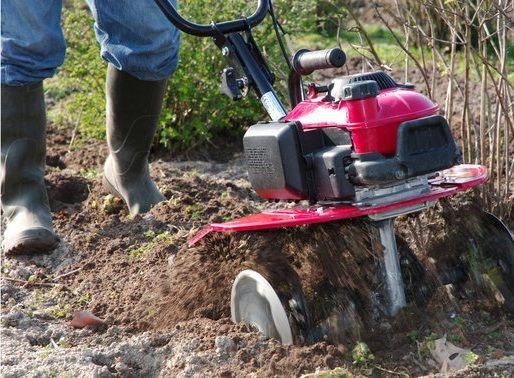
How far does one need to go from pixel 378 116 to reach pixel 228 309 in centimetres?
74

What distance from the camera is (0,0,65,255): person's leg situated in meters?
3.58

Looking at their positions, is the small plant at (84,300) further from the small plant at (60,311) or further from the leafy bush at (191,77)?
the leafy bush at (191,77)

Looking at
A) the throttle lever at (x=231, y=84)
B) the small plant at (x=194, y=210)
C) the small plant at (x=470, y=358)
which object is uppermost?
the throttle lever at (x=231, y=84)

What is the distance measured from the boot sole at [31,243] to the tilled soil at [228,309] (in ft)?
0.20

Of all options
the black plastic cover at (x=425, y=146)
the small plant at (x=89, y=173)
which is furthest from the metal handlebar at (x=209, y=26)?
the small plant at (x=89, y=173)

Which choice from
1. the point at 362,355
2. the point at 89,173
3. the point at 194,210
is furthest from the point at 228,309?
the point at 89,173

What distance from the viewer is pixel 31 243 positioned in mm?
3684

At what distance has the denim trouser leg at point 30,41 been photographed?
3.57 m

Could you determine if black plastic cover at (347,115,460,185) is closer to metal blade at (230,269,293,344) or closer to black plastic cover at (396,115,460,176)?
black plastic cover at (396,115,460,176)

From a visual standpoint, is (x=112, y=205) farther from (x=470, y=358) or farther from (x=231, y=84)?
(x=470, y=358)

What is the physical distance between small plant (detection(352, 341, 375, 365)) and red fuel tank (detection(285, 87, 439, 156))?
48 centimetres

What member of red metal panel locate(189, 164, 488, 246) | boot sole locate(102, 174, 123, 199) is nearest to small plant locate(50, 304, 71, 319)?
red metal panel locate(189, 164, 488, 246)

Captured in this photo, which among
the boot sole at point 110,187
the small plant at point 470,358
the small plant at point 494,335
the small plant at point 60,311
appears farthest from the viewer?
the boot sole at point 110,187

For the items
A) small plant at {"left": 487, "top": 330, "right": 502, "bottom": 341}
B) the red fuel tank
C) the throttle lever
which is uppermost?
the throttle lever
